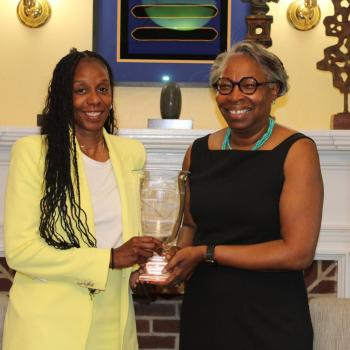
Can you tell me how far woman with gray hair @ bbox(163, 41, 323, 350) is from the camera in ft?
5.75

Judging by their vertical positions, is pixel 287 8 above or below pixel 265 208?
above

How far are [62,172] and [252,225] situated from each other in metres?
0.51

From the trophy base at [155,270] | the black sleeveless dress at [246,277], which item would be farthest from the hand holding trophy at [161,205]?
the black sleeveless dress at [246,277]

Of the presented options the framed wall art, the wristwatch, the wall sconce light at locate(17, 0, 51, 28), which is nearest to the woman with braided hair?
the wristwatch

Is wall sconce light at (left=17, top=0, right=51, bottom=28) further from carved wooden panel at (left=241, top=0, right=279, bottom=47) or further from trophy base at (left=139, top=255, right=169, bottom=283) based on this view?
trophy base at (left=139, top=255, right=169, bottom=283)

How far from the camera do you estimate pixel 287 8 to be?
3525 millimetres

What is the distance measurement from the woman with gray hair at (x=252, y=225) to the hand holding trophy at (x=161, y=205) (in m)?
0.05

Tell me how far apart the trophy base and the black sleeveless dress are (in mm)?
148

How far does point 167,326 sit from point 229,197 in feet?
3.91

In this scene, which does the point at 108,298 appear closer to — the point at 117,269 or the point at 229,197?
the point at 117,269

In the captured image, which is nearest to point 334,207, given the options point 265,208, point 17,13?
point 265,208

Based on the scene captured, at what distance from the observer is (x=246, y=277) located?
182 centimetres

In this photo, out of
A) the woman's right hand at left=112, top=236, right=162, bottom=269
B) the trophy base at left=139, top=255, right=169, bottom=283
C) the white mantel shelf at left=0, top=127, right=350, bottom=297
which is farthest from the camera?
the white mantel shelf at left=0, top=127, right=350, bottom=297

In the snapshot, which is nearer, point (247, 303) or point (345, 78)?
point (247, 303)
